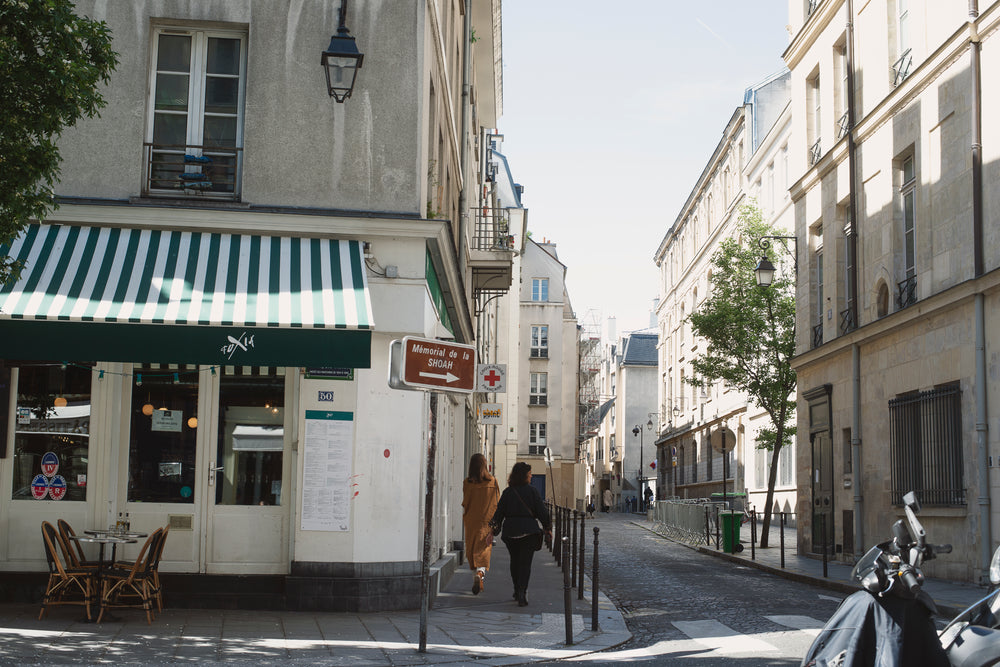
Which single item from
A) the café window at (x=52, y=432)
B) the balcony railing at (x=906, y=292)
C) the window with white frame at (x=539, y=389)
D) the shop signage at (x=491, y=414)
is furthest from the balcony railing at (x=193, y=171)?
the window with white frame at (x=539, y=389)

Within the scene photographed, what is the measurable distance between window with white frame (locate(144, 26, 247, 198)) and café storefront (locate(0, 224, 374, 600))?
0.82 metres

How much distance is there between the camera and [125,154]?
1259 cm

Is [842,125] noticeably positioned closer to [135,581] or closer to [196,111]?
[196,111]

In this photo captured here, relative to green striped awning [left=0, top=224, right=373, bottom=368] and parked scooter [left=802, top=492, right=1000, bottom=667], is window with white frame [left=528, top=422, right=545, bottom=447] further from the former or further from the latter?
parked scooter [left=802, top=492, right=1000, bottom=667]

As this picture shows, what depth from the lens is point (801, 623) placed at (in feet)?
37.9

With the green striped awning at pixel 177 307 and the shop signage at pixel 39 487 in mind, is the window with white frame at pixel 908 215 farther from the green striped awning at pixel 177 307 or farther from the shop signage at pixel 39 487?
the shop signage at pixel 39 487

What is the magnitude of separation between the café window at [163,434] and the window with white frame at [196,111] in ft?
6.95

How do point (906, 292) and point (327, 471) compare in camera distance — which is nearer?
point (327, 471)

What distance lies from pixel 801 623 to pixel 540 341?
55201mm

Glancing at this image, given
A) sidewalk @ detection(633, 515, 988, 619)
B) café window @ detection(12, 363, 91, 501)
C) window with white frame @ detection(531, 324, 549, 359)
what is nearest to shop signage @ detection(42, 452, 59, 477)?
café window @ detection(12, 363, 91, 501)

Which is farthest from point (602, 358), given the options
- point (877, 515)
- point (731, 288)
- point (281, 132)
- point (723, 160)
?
point (281, 132)

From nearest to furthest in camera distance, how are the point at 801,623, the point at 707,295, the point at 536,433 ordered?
the point at 801,623 → the point at 707,295 → the point at 536,433

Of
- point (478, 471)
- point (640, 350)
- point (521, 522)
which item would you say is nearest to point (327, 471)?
point (521, 522)

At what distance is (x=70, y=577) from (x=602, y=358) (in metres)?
100
